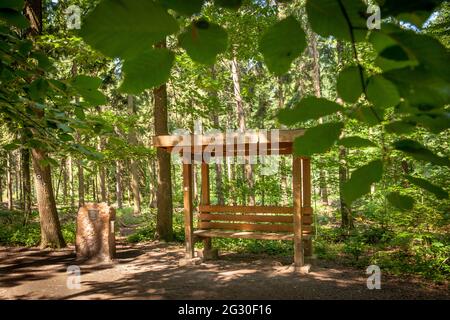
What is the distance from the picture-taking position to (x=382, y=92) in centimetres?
61

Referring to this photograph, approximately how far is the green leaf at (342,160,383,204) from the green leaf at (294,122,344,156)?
0.07 metres

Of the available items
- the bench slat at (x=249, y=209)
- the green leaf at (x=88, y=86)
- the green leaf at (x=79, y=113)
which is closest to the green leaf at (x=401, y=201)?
the green leaf at (x=88, y=86)

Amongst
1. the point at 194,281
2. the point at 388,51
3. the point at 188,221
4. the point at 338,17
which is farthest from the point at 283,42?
the point at 188,221

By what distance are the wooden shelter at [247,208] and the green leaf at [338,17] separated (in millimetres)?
6138

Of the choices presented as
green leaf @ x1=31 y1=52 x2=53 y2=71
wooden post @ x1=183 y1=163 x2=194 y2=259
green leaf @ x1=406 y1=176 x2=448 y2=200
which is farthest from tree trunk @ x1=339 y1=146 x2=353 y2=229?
green leaf @ x1=406 y1=176 x2=448 y2=200

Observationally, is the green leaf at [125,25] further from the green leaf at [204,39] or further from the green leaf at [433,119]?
the green leaf at [433,119]

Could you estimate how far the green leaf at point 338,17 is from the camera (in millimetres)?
528

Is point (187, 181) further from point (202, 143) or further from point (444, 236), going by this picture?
point (444, 236)

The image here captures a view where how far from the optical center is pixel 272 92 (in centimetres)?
2686

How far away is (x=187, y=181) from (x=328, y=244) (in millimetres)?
4932

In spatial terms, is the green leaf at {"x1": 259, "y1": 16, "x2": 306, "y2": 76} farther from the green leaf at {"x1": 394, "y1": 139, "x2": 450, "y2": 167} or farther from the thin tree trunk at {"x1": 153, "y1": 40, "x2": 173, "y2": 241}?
the thin tree trunk at {"x1": 153, "y1": 40, "x2": 173, "y2": 241}

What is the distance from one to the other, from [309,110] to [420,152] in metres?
0.19

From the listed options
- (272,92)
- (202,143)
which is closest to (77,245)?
(202,143)

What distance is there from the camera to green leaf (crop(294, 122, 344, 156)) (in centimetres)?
63
